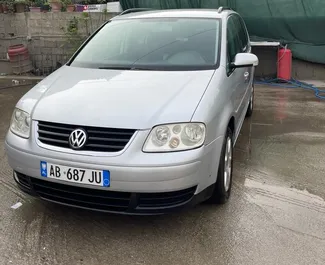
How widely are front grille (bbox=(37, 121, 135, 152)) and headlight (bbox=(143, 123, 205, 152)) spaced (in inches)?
5.7

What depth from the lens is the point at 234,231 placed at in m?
2.82

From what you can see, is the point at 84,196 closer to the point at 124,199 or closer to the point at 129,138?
the point at 124,199

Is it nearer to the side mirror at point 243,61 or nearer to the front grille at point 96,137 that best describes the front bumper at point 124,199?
the front grille at point 96,137

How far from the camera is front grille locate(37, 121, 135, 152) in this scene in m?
2.48

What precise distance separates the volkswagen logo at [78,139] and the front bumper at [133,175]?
0.07 meters

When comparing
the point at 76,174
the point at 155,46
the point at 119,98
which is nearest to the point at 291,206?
the point at 119,98

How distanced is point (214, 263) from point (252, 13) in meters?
6.84

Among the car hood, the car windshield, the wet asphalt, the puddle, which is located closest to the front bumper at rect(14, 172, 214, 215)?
the wet asphalt

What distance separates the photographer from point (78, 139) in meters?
2.53

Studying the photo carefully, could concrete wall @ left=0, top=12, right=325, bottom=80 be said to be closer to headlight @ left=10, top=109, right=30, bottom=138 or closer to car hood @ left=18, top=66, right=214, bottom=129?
car hood @ left=18, top=66, right=214, bottom=129

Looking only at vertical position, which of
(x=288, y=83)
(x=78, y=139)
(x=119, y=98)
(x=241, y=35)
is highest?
(x=241, y=35)

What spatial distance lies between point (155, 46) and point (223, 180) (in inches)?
58.5

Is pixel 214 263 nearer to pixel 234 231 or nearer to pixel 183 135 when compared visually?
pixel 234 231

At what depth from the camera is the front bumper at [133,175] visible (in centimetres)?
242
